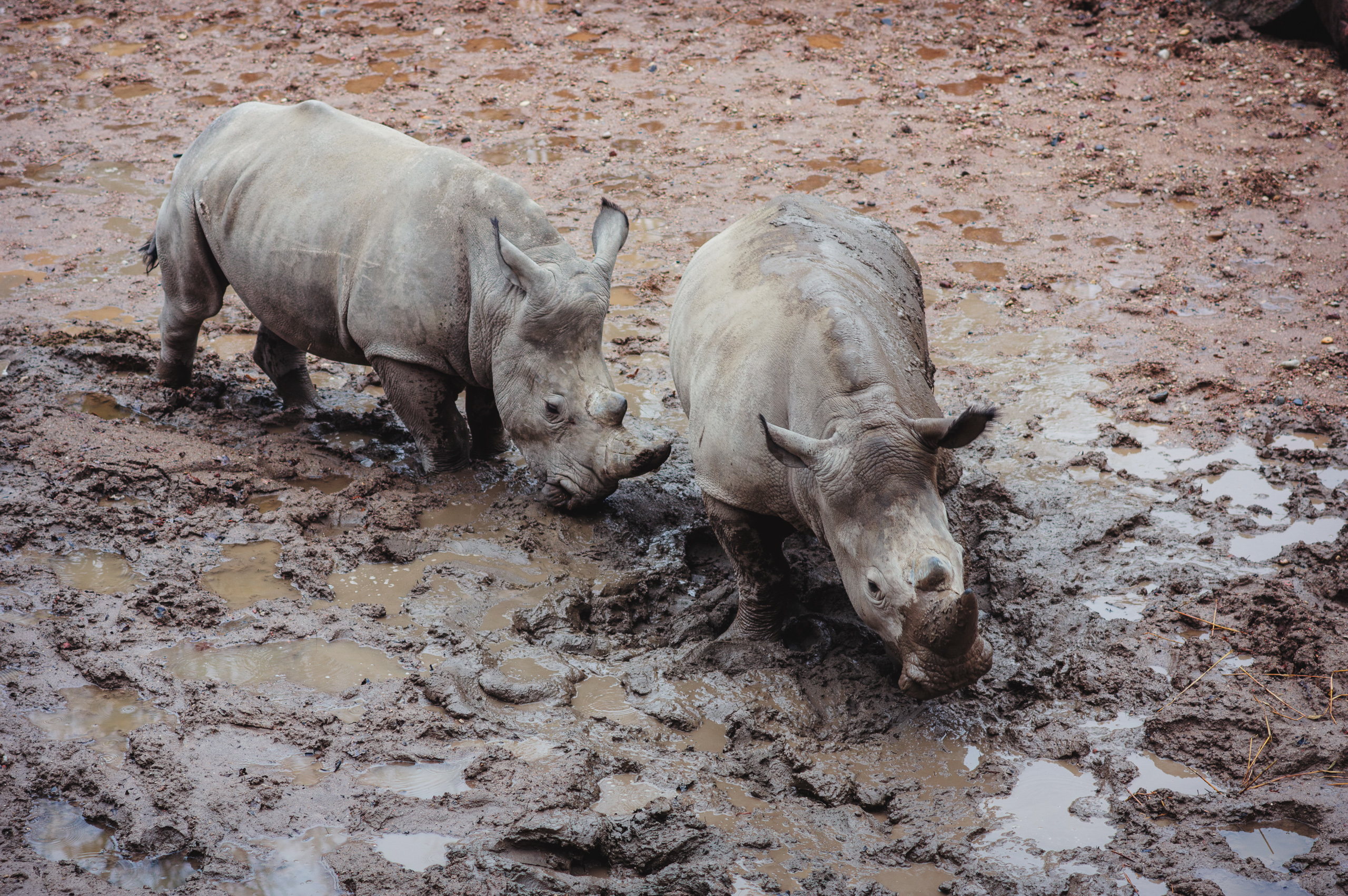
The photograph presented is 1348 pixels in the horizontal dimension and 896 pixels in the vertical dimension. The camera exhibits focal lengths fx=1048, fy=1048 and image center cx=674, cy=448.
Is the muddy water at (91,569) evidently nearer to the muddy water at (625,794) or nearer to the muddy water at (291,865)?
the muddy water at (291,865)

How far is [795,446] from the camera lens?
394 centimetres

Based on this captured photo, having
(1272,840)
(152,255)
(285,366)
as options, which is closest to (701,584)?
(1272,840)

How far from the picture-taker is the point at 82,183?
9852 millimetres

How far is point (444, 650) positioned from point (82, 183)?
765 centimetres

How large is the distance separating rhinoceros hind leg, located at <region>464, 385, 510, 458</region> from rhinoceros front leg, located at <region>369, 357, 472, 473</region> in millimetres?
114

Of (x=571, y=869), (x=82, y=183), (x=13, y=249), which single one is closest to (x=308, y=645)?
(x=571, y=869)

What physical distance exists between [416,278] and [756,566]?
→ 2.47 metres

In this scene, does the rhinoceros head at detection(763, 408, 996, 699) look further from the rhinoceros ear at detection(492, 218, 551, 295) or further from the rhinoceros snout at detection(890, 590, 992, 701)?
the rhinoceros ear at detection(492, 218, 551, 295)

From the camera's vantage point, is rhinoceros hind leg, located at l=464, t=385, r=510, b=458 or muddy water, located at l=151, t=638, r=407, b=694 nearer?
muddy water, located at l=151, t=638, r=407, b=694

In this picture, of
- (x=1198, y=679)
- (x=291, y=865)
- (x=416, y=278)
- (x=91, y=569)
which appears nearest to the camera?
(x=291, y=865)

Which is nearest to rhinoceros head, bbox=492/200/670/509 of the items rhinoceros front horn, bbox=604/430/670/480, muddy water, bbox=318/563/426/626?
rhinoceros front horn, bbox=604/430/670/480

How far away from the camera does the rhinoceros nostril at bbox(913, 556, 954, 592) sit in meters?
3.67

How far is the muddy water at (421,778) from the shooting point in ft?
12.6

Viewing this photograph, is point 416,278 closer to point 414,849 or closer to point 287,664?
point 287,664
